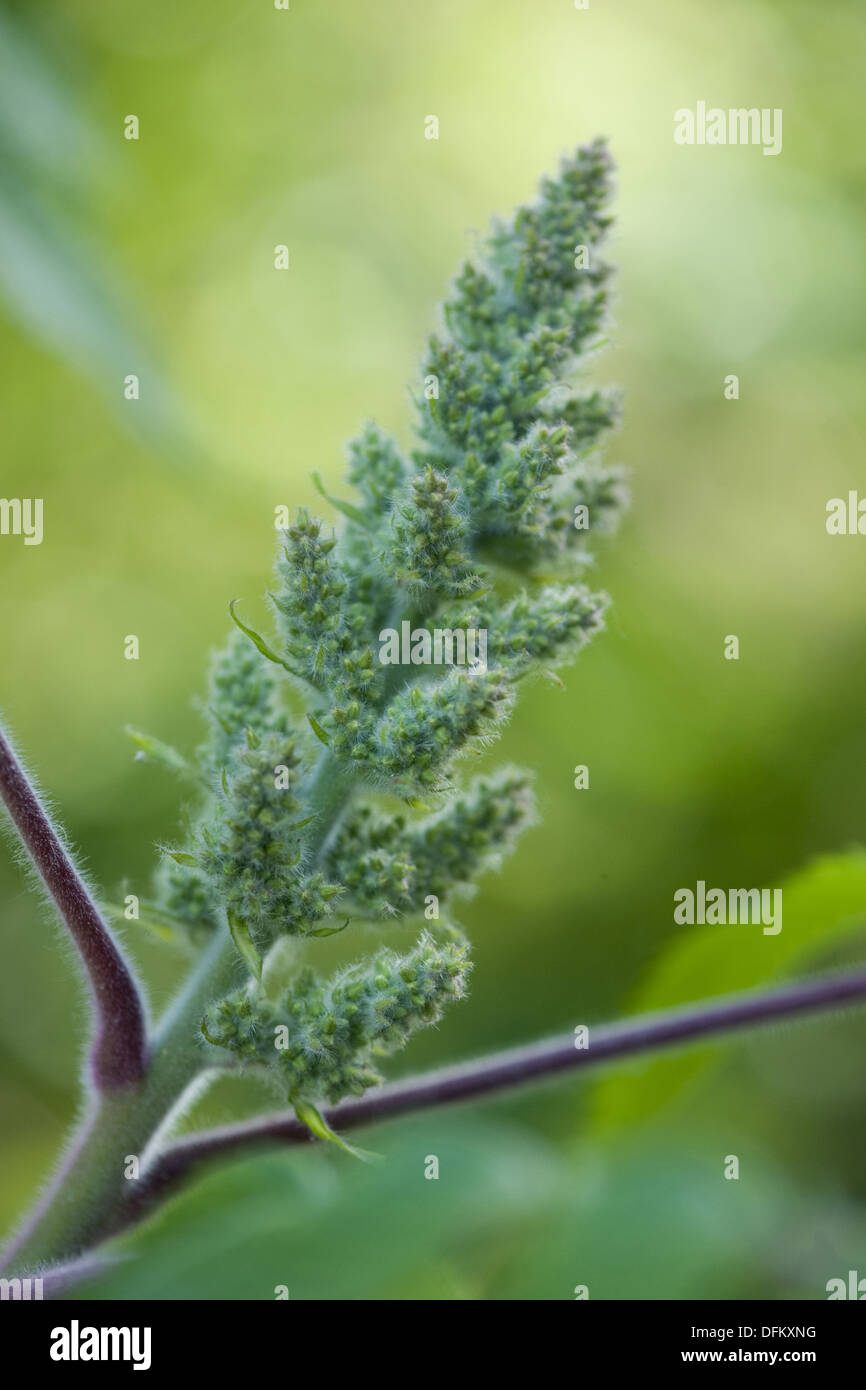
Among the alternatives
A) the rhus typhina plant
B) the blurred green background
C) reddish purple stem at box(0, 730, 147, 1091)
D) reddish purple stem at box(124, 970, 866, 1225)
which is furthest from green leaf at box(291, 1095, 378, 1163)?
the blurred green background

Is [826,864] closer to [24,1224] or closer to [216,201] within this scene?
[24,1224]

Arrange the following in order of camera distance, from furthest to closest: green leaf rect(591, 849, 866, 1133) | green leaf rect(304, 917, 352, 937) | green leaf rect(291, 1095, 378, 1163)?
green leaf rect(591, 849, 866, 1133) → green leaf rect(304, 917, 352, 937) → green leaf rect(291, 1095, 378, 1163)

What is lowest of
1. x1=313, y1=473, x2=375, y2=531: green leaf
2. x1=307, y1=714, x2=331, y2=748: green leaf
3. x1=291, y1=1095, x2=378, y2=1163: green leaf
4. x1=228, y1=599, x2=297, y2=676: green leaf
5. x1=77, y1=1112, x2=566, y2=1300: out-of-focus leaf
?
x1=77, y1=1112, x2=566, y2=1300: out-of-focus leaf

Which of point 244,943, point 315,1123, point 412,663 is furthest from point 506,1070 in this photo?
point 412,663

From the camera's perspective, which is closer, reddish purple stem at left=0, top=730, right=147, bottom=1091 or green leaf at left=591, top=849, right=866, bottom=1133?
reddish purple stem at left=0, top=730, right=147, bottom=1091

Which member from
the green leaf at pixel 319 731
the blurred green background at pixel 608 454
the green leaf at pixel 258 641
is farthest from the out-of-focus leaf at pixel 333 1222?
the blurred green background at pixel 608 454

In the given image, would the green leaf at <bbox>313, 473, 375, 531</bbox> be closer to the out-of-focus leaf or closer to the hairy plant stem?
the hairy plant stem

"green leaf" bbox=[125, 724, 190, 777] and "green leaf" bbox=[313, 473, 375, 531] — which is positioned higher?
"green leaf" bbox=[313, 473, 375, 531]
